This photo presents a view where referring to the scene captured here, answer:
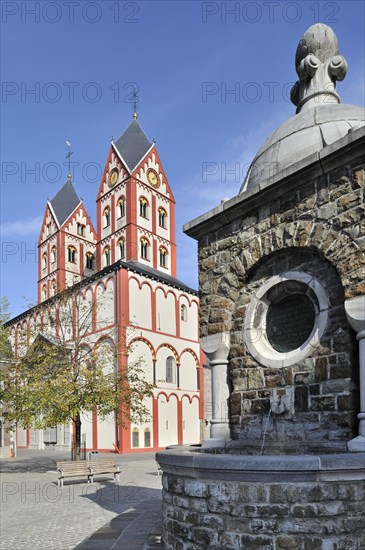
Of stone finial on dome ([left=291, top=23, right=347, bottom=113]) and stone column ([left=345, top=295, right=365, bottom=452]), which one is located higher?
stone finial on dome ([left=291, top=23, right=347, bottom=113])

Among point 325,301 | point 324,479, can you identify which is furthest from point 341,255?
point 324,479

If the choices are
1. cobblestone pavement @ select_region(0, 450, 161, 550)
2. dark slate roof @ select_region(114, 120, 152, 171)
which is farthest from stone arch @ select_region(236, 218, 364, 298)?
dark slate roof @ select_region(114, 120, 152, 171)

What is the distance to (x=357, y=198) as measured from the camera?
5.38 m

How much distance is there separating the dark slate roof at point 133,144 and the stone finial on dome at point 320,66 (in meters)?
26.7

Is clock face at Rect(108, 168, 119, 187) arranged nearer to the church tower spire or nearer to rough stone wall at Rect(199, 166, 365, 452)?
the church tower spire

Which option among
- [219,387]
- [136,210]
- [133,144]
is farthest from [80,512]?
[133,144]

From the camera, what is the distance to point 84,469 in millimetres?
13930

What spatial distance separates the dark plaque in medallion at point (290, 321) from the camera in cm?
614

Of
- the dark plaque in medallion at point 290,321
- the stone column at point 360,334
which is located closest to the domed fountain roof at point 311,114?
the dark plaque in medallion at point 290,321

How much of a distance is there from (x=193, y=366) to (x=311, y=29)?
2590 centimetres

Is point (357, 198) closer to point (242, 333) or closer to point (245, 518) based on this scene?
point (242, 333)

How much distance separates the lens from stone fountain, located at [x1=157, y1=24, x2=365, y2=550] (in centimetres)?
440

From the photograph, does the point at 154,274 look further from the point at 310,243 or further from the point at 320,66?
the point at 310,243

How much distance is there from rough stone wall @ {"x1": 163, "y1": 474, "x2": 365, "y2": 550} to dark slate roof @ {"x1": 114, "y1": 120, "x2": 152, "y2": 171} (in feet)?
100
